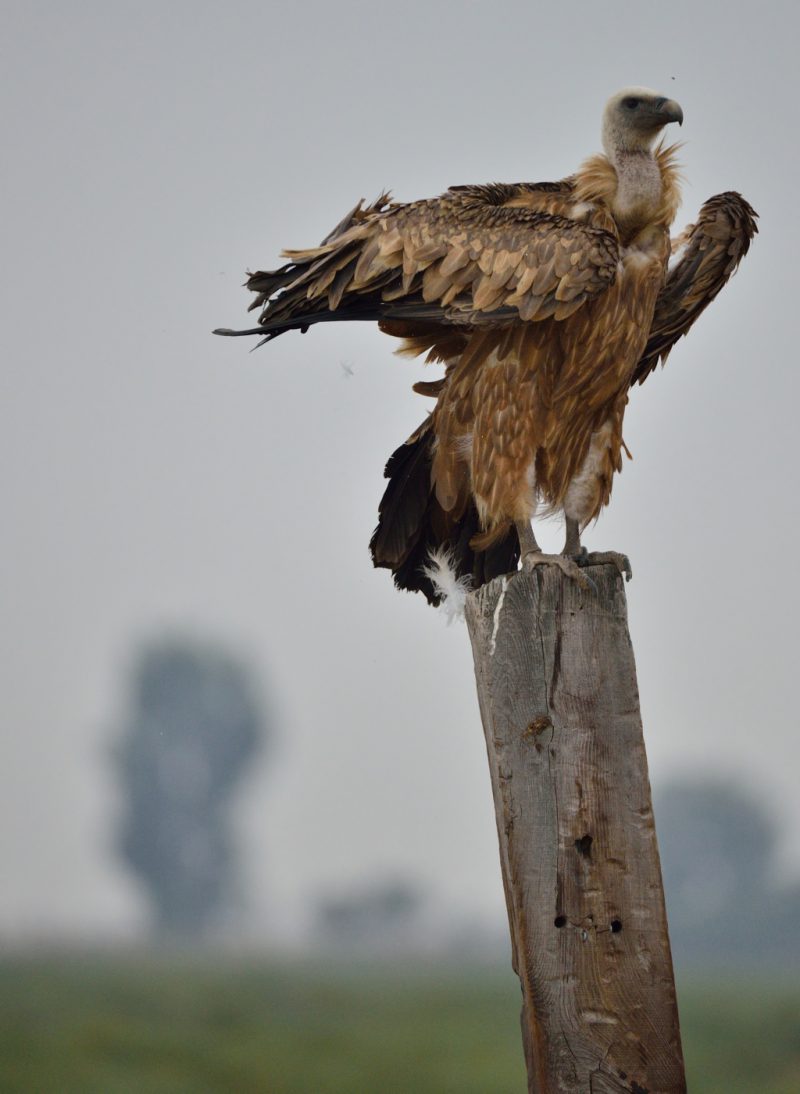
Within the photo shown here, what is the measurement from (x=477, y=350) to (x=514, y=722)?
123 cm

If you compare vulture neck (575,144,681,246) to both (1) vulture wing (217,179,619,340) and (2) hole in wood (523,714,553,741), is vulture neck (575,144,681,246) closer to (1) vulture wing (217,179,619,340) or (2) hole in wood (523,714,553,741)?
(1) vulture wing (217,179,619,340)

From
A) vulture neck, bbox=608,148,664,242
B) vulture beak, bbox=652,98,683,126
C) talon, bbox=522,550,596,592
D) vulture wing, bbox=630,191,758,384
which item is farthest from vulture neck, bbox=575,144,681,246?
talon, bbox=522,550,596,592

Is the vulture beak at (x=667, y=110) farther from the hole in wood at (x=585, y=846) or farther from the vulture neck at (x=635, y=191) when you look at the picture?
the hole in wood at (x=585, y=846)

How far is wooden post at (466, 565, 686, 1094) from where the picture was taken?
102 inches

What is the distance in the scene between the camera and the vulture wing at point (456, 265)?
3.28 meters

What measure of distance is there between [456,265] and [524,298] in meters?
0.23

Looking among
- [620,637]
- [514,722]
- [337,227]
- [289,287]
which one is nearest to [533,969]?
[514,722]

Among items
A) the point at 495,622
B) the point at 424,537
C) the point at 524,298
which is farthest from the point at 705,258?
the point at 495,622

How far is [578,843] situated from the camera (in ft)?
8.73

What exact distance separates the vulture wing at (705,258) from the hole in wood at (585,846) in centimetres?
182

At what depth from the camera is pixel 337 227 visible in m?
3.67

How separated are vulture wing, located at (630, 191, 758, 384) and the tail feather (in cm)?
83

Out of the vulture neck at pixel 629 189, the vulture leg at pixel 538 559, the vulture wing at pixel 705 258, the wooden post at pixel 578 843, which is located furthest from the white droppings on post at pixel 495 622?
the vulture wing at pixel 705 258

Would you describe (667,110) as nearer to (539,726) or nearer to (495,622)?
(495,622)
